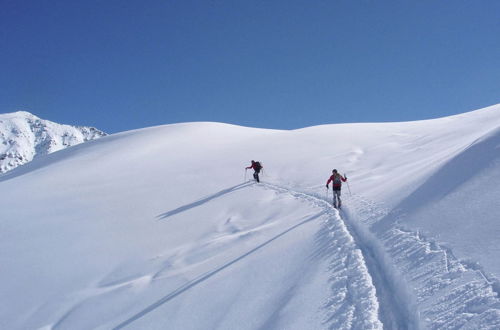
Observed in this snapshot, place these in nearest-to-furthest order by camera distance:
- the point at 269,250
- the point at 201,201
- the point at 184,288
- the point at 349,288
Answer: the point at 349,288
the point at 184,288
the point at 269,250
the point at 201,201

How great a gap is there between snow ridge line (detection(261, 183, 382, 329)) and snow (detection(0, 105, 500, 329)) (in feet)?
0.11

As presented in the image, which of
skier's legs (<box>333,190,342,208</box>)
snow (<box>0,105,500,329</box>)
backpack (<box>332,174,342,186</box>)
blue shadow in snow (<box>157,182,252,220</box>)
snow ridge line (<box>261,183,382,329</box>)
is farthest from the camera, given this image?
blue shadow in snow (<box>157,182,252,220</box>)

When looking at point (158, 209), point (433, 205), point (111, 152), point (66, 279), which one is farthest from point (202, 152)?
point (433, 205)

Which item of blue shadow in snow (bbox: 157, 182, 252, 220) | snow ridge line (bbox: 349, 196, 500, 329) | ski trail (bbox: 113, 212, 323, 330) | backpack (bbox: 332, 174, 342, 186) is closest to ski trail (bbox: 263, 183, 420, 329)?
snow ridge line (bbox: 349, 196, 500, 329)

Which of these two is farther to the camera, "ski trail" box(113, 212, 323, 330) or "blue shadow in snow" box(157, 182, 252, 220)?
"blue shadow in snow" box(157, 182, 252, 220)

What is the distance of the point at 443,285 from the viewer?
594cm

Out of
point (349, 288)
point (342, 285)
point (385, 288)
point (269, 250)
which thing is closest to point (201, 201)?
point (269, 250)

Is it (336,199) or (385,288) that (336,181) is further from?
(385,288)

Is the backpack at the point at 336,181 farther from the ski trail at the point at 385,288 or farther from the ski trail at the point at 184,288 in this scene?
the ski trail at the point at 184,288

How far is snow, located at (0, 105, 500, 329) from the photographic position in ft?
20.8

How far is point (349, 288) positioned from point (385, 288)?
26.8 inches

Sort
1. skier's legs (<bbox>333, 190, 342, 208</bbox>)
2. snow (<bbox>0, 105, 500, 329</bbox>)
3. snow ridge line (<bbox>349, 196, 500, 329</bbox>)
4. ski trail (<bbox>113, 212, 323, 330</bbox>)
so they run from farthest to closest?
skier's legs (<bbox>333, 190, 342, 208</bbox>)
ski trail (<bbox>113, 212, 323, 330</bbox>)
snow (<bbox>0, 105, 500, 329</bbox>)
snow ridge line (<bbox>349, 196, 500, 329</bbox>)

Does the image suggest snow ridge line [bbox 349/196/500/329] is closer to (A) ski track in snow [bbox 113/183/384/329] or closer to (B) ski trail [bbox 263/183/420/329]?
(B) ski trail [bbox 263/183/420/329]

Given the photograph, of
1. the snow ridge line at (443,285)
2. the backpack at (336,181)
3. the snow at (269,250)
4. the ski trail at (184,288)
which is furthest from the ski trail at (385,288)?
the backpack at (336,181)
